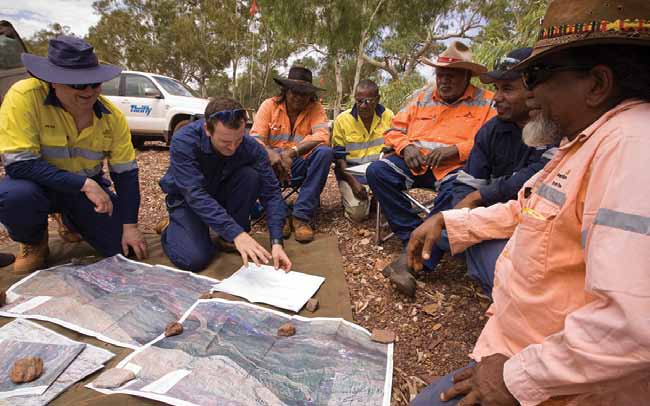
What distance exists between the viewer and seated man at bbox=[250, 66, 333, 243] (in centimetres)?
350

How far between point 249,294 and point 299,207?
1.33 meters

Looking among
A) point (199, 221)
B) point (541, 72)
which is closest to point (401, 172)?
point (199, 221)

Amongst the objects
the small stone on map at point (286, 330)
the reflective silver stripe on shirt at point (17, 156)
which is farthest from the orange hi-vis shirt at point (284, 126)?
the small stone on map at point (286, 330)

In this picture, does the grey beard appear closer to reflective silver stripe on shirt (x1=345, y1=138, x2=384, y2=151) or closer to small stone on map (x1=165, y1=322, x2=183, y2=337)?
small stone on map (x1=165, y1=322, x2=183, y2=337)

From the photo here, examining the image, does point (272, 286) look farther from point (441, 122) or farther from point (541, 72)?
point (441, 122)

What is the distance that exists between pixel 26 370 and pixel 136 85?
787 cm

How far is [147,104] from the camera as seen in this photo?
Result: 7973mm

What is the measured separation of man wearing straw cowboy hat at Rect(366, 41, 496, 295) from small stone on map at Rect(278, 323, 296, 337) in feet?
4.83

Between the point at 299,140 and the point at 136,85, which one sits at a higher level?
the point at 136,85

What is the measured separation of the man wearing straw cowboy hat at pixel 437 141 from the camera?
304 centimetres

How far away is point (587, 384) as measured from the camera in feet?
2.73

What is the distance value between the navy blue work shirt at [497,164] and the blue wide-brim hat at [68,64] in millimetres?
2524

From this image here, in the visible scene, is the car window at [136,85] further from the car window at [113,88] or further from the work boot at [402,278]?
the work boot at [402,278]

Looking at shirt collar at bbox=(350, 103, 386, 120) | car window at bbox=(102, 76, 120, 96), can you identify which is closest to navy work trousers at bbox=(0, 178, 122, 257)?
shirt collar at bbox=(350, 103, 386, 120)
